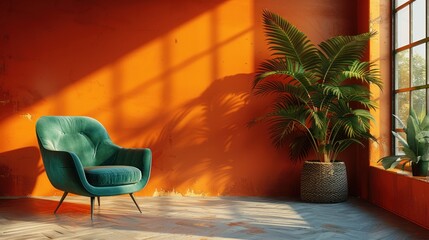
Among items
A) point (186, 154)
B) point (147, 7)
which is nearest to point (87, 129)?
point (186, 154)

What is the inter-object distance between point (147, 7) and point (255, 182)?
88.2 inches

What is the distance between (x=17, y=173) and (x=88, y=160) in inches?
41.5

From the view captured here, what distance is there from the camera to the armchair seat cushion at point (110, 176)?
13.0 ft

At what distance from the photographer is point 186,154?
17.3ft

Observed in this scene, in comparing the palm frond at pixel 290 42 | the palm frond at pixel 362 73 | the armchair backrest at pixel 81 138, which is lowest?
the armchair backrest at pixel 81 138

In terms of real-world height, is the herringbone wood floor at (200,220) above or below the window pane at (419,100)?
below

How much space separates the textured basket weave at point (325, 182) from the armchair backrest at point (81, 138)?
76.3 inches

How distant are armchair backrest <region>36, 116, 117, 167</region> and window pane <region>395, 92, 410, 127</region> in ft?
9.08

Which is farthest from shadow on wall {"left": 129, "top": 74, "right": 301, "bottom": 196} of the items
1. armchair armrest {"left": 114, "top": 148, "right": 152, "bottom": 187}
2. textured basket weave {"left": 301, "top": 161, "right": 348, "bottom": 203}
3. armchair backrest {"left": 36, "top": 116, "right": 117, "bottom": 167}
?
armchair armrest {"left": 114, "top": 148, "right": 152, "bottom": 187}

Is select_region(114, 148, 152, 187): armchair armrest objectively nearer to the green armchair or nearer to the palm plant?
the green armchair

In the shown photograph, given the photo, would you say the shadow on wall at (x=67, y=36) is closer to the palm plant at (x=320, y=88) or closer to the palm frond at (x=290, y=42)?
the palm frond at (x=290, y=42)

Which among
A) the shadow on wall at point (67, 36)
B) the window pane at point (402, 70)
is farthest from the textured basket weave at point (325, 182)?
the shadow on wall at point (67, 36)

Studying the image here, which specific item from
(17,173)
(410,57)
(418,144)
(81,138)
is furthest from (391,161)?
(17,173)

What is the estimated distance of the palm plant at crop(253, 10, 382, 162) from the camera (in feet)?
15.2
